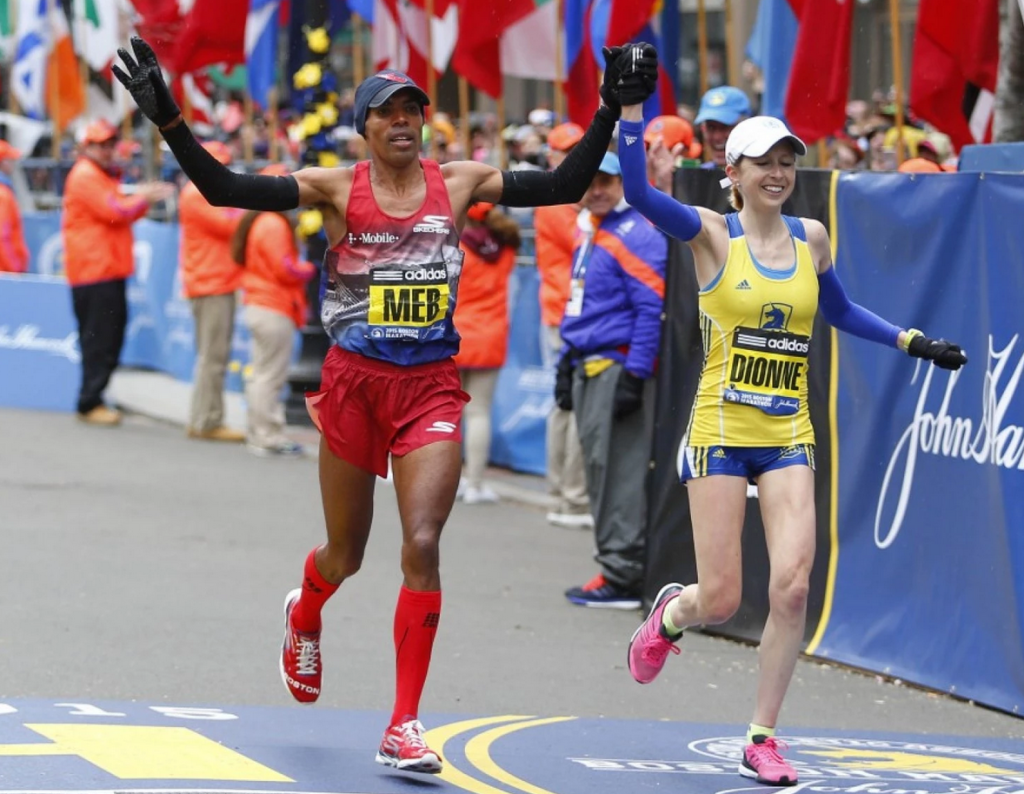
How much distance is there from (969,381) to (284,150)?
16.3 m

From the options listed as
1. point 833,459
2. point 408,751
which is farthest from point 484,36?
point 408,751

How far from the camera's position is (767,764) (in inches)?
236

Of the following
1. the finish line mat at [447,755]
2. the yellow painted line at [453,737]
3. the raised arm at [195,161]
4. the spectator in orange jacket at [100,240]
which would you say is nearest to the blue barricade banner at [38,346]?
the spectator in orange jacket at [100,240]

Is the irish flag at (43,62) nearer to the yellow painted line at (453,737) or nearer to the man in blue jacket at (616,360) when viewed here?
the man in blue jacket at (616,360)

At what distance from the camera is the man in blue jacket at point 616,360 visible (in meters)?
9.45

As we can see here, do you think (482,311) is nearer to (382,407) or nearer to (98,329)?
(98,329)

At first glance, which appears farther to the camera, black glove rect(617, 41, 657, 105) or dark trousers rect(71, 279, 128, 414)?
dark trousers rect(71, 279, 128, 414)

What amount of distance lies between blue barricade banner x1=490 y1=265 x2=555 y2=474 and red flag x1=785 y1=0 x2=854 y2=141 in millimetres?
2917

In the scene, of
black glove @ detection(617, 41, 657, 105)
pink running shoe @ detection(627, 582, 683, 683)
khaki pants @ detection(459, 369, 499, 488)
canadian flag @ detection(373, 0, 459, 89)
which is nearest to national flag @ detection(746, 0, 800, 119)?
khaki pants @ detection(459, 369, 499, 488)

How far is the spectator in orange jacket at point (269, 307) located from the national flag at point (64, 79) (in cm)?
1046

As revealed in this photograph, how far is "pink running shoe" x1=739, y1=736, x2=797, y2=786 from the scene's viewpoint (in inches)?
235

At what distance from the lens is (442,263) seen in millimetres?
6145

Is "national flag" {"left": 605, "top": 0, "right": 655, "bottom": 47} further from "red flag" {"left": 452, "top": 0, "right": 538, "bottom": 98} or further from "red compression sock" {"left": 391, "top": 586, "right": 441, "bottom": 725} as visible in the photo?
"red compression sock" {"left": 391, "top": 586, "right": 441, "bottom": 725}

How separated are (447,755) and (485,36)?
849 centimetres
